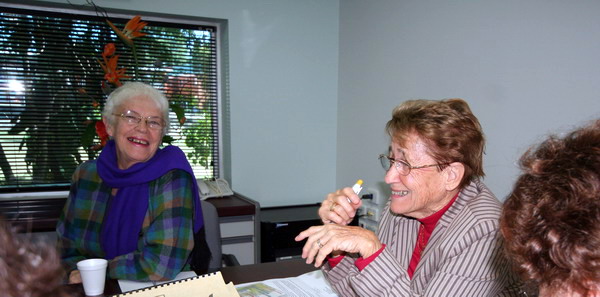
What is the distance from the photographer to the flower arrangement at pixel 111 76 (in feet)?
7.86

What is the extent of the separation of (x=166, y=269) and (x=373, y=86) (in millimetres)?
1813

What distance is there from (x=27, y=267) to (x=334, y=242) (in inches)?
33.6

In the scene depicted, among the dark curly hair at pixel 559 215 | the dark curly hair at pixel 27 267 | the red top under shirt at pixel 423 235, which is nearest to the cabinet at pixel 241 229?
the red top under shirt at pixel 423 235

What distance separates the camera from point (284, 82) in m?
3.15

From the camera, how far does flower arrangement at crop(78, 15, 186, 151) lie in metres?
2.40

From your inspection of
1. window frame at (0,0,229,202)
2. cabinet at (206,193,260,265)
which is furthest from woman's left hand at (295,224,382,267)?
window frame at (0,0,229,202)

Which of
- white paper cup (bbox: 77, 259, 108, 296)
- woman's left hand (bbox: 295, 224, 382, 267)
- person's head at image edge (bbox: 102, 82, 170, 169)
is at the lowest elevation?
white paper cup (bbox: 77, 259, 108, 296)

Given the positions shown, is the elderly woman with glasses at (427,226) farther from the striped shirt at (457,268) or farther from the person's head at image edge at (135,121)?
the person's head at image edge at (135,121)

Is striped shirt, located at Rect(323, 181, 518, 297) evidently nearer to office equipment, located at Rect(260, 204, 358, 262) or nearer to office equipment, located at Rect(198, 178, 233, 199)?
office equipment, located at Rect(260, 204, 358, 262)

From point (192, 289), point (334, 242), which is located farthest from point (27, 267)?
point (334, 242)

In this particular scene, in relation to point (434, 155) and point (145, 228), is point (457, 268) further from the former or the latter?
point (145, 228)

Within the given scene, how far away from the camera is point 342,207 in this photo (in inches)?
54.2

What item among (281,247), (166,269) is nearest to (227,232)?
(281,247)

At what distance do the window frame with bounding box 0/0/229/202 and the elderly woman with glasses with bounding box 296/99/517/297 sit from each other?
6.28ft
